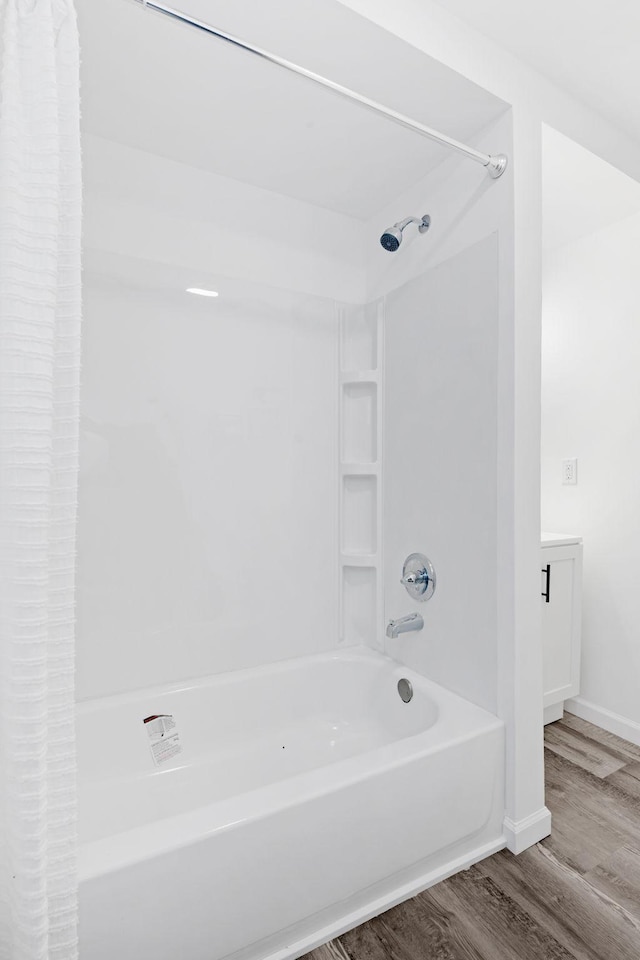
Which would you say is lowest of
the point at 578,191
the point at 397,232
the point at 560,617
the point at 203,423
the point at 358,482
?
the point at 560,617

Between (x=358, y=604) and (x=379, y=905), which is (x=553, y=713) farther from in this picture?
(x=379, y=905)

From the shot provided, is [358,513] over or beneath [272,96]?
beneath

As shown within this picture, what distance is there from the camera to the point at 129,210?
6.08 feet

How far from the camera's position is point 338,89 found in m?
1.33

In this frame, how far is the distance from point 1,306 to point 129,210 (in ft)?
3.85

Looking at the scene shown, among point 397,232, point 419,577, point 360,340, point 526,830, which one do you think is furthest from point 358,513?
point 526,830

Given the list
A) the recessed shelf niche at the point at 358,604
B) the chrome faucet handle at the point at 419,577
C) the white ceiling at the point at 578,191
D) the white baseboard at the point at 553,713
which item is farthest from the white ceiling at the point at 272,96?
the white baseboard at the point at 553,713

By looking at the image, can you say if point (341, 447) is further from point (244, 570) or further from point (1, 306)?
point (1, 306)

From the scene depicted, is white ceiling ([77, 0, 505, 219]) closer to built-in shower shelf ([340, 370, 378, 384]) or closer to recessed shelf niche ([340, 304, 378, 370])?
recessed shelf niche ([340, 304, 378, 370])

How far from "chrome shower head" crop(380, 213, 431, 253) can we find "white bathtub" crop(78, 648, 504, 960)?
1.54 m

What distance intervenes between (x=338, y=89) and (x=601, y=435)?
181 cm

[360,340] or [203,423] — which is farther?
[360,340]

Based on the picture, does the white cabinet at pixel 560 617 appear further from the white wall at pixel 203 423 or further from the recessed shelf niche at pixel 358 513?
the white wall at pixel 203 423

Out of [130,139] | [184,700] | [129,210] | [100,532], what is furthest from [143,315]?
[184,700]
